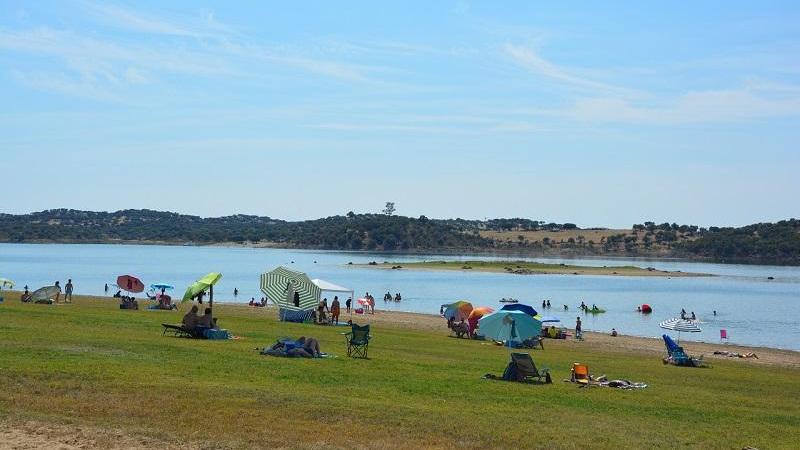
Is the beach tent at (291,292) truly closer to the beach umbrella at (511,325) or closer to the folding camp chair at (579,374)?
the beach umbrella at (511,325)

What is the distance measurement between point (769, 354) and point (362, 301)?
23.6m

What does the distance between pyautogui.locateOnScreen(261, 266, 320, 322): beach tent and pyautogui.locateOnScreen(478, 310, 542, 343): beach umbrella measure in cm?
1479

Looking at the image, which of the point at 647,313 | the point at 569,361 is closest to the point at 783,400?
the point at 569,361

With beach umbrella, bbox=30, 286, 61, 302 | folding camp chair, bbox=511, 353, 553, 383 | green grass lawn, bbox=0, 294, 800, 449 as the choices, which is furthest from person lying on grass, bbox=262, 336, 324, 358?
beach umbrella, bbox=30, 286, 61, 302

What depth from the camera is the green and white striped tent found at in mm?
38781

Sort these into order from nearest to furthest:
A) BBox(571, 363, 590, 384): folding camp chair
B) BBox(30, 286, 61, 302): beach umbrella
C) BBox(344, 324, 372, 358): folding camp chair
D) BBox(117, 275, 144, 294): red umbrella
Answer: BBox(571, 363, 590, 384): folding camp chair < BBox(344, 324, 372, 358): folding camp chair < BBox(30, 286, 61, 302): beach umbrella < BBox(117, 275, 144, 294): red umbrella

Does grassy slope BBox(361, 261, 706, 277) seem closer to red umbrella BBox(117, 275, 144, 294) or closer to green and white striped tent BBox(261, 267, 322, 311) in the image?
red umbrella BBox(117, 275, 144, 294)

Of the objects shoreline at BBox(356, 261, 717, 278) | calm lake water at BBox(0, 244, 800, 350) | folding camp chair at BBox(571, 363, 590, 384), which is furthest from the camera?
shoreline at BBox(356, 261, 717, 278)

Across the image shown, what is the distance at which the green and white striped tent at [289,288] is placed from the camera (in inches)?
1527

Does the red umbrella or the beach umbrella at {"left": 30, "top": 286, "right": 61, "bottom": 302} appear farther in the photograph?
the red umbrella

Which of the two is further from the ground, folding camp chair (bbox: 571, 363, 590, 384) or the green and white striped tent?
the green and white striped tent

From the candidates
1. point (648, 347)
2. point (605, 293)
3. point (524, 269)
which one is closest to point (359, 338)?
point (648, 347)

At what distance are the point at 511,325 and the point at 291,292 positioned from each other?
1599cm

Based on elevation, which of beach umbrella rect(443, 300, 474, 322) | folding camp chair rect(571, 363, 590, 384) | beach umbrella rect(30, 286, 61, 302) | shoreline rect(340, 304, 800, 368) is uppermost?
beach umbrella rect(30, 286, 61, 302)
